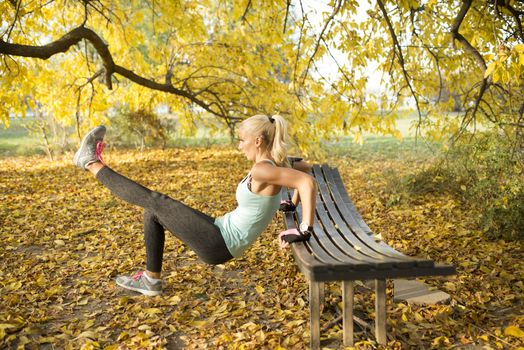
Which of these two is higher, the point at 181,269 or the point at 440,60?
the point at 440,60

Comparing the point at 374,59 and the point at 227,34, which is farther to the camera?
the point at 227,34

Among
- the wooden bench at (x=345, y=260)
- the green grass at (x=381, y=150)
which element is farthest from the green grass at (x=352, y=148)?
the wooden bench at (x=345, y=260)

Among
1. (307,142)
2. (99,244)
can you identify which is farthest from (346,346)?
(307,142)

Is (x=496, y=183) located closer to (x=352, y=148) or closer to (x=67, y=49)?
(x=67, y=49)

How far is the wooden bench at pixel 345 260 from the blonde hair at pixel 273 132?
1.76ft

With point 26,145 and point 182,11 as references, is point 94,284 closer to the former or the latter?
point 182,11

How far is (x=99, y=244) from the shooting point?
5.04 metres

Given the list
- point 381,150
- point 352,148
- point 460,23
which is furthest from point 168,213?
point 352,148

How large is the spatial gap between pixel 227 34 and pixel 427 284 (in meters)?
6.61

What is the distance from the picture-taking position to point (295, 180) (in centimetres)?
271

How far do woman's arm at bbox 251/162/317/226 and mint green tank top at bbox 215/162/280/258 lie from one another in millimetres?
195

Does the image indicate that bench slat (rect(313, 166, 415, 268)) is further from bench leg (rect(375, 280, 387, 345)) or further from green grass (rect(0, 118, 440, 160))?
green grass (rect(0, 118, 440, 160))

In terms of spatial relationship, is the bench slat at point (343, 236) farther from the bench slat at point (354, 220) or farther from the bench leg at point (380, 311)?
the bench leg at point (380, 311)

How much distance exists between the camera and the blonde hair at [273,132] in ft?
9.48
